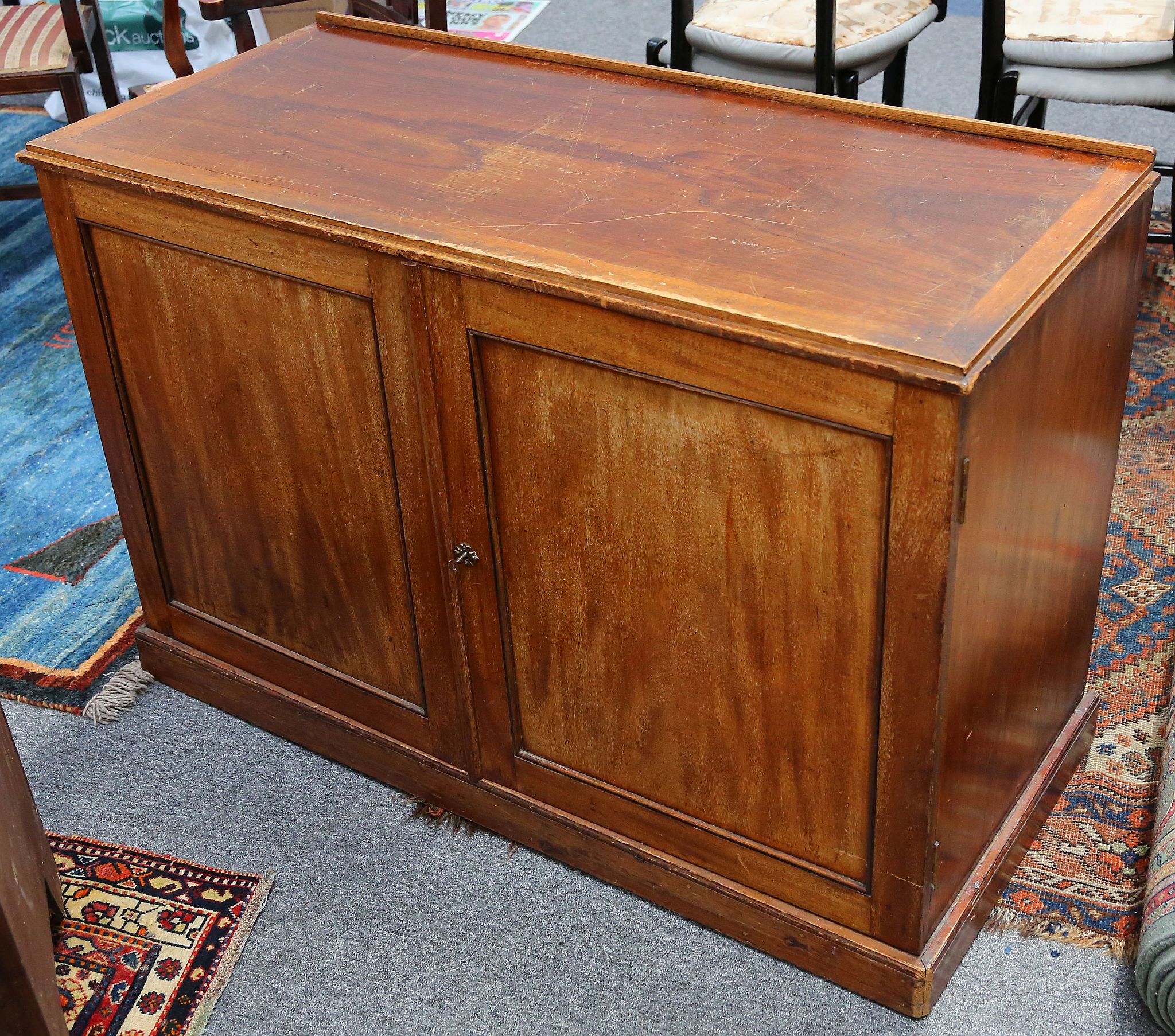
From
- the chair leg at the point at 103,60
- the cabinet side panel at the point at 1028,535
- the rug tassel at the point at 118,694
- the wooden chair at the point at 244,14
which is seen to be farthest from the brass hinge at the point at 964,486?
the chair leg at the point at 103,60

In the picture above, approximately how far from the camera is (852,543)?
55.7 inches

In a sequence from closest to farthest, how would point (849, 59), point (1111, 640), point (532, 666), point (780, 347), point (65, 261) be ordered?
point (780, 347) → point (532, 666) → point (65, 261) → point (1111, 640) → point (849, 59)

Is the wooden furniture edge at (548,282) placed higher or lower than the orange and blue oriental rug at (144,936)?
higher

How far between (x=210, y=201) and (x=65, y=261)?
36cm

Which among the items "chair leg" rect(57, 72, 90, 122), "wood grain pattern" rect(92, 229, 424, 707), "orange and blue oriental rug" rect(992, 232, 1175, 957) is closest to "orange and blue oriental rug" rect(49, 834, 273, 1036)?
"wood grain pattern" rect(92, 229, 424, 707)

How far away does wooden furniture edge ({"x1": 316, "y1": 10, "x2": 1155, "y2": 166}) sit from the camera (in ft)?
5.22

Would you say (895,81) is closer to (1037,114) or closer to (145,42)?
(1037,114)

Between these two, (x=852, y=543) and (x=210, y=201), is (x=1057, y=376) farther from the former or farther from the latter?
(x=210, y=201)

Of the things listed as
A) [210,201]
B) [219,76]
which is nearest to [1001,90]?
[219,76]

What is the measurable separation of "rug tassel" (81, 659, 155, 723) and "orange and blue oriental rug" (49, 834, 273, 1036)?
26 centimetres

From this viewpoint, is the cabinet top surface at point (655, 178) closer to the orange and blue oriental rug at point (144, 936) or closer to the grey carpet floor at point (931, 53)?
the orange and blue oriental rug at point (144, 936)

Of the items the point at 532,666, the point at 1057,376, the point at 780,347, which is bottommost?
the point at 532,666

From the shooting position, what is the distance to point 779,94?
1.79m

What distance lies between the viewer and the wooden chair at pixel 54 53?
3248mm
